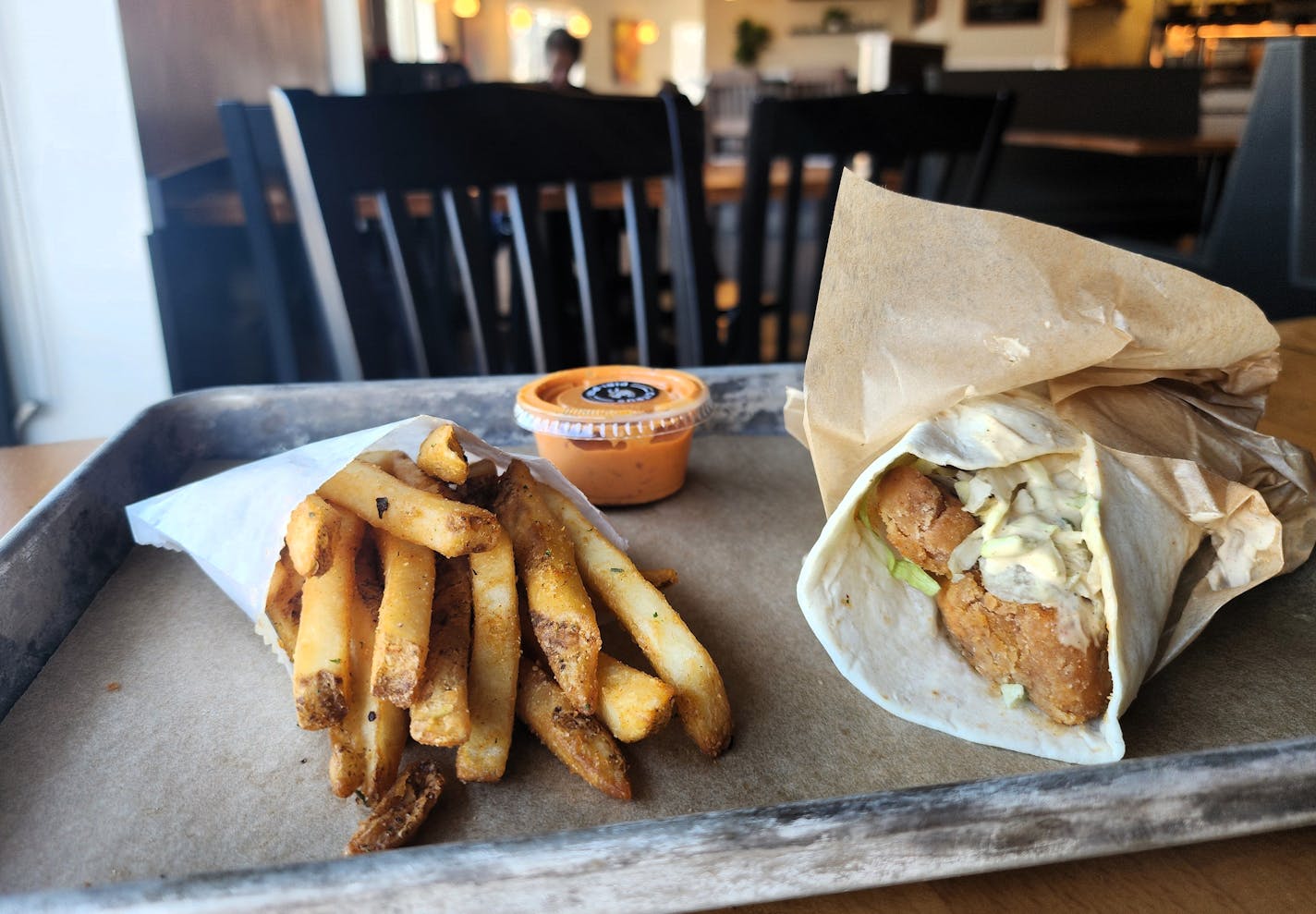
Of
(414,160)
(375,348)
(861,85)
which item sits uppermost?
(861,85)

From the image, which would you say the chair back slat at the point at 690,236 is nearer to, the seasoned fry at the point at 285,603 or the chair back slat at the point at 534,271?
the chair back slat at the point at 534,271

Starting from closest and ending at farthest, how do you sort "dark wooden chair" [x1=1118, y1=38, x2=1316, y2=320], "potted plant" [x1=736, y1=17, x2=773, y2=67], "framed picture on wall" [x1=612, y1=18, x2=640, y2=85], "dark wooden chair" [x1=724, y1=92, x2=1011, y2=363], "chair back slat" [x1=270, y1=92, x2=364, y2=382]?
1. "chair back slat" [x1=270, y1=92, x2=364, y2=382]
2. "dark wooden chair" [x1=724, y1=92, x2=1011, y2=363]
3. "dark wooden chair" [x1=1118, y1=38, x2=1316, y2=320]
4. "framed picture on wall" [x1=612, y1=18, x2=640, y2=85]
5. "potted plant" [x1=736, y1=17, x2=773, y2=67]

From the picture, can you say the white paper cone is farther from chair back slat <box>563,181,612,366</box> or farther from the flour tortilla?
chair back slat <box>563,181,612,366</box>

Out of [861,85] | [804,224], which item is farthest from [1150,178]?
[861,85]

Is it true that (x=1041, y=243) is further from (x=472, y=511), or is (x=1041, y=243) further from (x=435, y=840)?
(x=435, y=840)

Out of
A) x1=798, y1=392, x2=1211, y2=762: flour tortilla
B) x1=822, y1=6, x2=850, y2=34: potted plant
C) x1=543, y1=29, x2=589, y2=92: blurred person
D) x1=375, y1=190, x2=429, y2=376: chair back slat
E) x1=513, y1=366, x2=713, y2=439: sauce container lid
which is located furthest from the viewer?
x1=822, y1=6, x2=850, y2=34: potted plant

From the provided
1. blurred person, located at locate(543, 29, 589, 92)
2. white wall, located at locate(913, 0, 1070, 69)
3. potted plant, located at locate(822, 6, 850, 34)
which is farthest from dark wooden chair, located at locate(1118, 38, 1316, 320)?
potted plant, located at locate(822, 6, 850, 34)

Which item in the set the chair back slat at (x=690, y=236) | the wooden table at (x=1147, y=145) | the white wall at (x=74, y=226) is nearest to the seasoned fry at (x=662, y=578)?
the chair back slat at (x=690, y=236)
